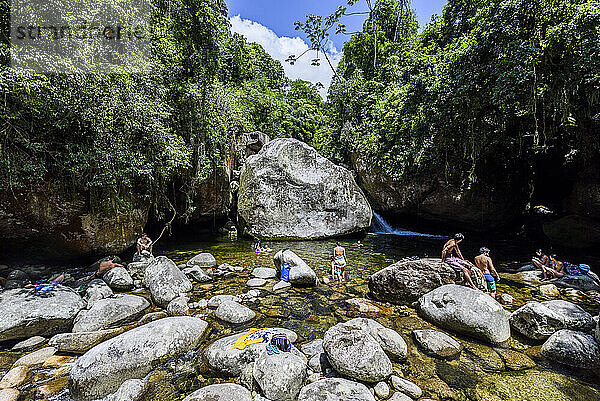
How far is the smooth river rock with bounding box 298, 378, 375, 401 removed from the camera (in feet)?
9.27

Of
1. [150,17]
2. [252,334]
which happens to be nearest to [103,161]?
[150,17]

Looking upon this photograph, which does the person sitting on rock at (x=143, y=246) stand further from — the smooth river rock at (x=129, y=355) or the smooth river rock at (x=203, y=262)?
the smooth river rock at (x=129, y=355)

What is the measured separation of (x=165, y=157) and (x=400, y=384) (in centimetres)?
923

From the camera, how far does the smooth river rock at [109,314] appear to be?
4578mm

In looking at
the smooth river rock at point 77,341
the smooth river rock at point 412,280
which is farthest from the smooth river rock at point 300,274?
the smooth river rock at point 77,341

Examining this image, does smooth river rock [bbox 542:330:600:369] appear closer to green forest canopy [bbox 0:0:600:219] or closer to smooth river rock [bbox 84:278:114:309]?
green forest canopy [bbox 0:0:600:219]

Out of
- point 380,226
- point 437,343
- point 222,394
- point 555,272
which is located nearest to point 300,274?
point 437,343

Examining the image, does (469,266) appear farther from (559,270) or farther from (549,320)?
(559,270)

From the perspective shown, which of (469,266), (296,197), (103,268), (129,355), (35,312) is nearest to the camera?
(129,355)

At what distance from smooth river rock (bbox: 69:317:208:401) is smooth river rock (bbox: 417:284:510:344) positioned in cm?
445

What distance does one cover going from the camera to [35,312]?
472cm

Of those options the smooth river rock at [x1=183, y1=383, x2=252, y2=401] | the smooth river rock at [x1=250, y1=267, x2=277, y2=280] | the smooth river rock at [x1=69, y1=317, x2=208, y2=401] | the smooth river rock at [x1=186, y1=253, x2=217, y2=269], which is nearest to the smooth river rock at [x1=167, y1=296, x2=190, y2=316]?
the smooth river rock at [x1=69, y1=317, x2=208, y2=401]

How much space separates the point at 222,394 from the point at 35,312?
4.61 meters

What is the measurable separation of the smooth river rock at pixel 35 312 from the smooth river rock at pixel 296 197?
9.13 metres
